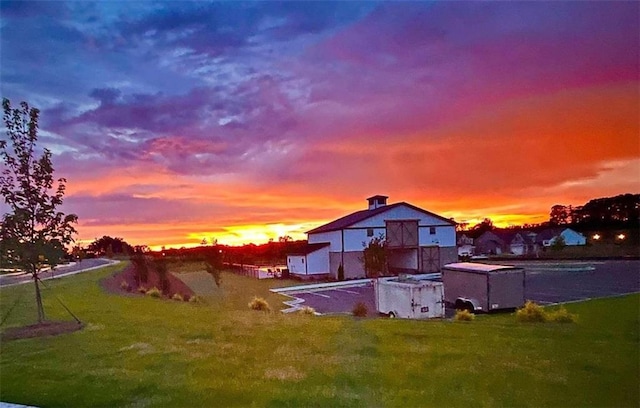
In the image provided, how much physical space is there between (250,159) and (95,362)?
22.2ft

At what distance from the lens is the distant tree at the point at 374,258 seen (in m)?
12.5

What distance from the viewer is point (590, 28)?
9.59 m

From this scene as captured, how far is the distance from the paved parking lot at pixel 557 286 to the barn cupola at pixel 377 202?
A: 194 cm

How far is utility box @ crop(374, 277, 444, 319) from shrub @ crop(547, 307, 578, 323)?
2.42 m

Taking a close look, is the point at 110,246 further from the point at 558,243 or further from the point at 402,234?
the point at 558,243

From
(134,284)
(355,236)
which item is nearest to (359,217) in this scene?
(355,236)

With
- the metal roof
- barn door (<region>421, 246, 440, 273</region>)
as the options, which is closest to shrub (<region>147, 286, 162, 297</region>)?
barn door (<region>421, 246, 440, 273</region>)

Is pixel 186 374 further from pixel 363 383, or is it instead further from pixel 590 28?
pixel 590 28

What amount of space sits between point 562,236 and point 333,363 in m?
6.36

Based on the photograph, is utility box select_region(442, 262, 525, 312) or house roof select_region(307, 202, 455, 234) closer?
utility box select_region(442, 262, 525, 312)

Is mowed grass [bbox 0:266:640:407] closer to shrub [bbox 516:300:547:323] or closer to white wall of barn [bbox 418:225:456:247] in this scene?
shrub [bbox 516:300:547:323]

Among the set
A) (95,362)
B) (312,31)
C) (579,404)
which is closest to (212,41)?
(312,31)

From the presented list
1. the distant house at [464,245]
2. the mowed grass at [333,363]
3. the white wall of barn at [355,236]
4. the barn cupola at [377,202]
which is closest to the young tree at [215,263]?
the mowed grass at [333,363]

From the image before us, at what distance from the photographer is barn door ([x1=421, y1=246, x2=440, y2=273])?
1262cm
